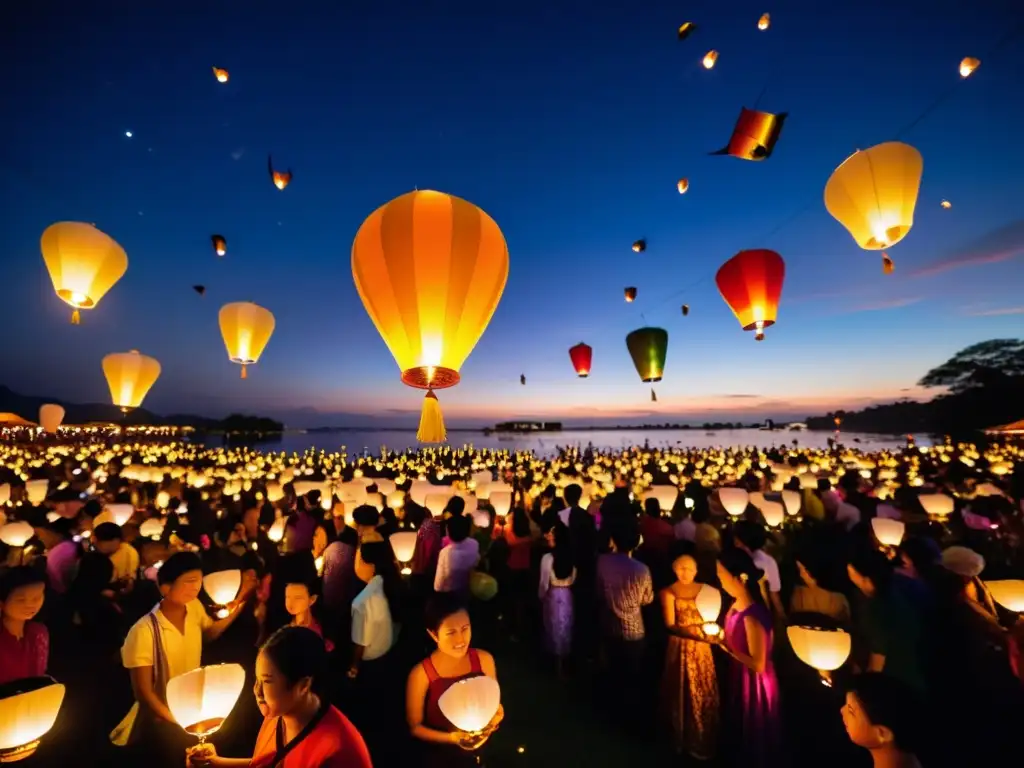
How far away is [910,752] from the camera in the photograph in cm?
175

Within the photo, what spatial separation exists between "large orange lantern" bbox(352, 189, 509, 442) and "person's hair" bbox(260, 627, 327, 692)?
3819mm

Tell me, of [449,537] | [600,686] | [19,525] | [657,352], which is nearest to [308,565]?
[449,537]

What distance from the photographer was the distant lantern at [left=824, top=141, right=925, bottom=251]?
20.0ft

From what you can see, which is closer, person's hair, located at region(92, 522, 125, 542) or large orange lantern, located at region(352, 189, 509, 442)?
person's hair, located at region(92, 522, 125, 542)

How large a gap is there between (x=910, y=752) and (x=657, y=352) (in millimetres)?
10400

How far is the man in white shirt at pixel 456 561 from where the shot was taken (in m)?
5.06

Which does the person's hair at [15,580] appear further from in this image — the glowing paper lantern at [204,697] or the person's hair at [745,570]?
the person's hair at [745,570]

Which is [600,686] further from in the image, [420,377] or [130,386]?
[130,386]

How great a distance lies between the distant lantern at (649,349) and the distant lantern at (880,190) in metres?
5.29

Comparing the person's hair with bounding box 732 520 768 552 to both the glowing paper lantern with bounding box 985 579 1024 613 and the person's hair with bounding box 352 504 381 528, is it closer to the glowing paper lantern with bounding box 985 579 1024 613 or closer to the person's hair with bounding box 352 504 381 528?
the glowing paper lantern with bounding box 985 579 1024 613

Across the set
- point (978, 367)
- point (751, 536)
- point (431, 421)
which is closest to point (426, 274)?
point (431, 421)

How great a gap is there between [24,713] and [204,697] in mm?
661

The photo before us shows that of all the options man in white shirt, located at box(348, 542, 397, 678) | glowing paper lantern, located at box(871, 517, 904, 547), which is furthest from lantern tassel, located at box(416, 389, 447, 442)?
glowing paper lantern, located at box(871, 517, 904, 547)

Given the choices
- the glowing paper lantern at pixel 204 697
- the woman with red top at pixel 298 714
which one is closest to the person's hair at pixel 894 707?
the woman with red top at pixel 298 714
